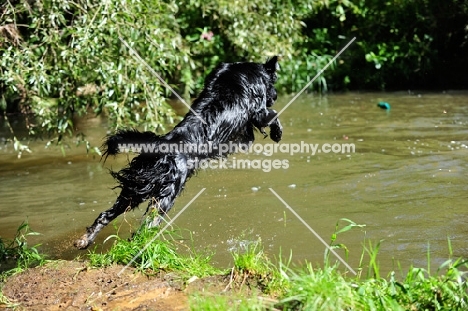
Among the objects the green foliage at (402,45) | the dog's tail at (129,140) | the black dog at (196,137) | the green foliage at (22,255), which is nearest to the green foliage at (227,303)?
the black dog at (196,137)

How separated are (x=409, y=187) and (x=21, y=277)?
13.0 feet

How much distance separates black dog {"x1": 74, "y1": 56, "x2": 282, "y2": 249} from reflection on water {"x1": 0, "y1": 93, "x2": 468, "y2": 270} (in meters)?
0.32

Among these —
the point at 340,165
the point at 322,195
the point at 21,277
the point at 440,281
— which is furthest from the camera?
the point at 340,165

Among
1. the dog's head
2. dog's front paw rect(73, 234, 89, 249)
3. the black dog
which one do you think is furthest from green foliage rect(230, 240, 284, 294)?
the dog's head

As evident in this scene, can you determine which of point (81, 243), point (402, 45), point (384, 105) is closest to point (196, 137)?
point (81, 243)

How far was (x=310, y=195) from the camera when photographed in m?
6.16

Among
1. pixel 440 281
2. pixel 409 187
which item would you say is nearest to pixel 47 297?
pixel 440 281

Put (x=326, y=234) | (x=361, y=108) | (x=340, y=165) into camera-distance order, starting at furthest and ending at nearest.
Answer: (x=361, y=108), (x=340, y=165), (x=326, y=234)

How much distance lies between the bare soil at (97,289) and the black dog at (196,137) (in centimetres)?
77

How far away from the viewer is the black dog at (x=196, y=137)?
185 inches

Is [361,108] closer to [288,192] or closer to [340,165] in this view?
[340,165]

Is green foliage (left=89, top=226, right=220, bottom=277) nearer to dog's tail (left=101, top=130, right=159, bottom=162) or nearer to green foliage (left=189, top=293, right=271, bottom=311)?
green foliage (left=189, top=293, right=271, bottom=311)

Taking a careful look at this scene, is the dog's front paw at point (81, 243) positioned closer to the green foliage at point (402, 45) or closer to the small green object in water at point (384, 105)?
the small green object in water at point (384, 105)

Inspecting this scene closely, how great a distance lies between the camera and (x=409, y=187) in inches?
245
